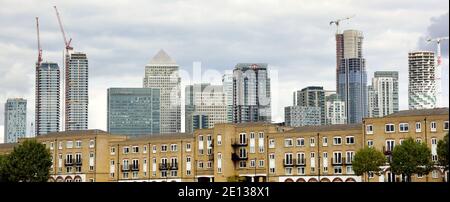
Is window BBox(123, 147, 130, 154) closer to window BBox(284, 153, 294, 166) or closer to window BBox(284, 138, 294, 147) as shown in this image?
window BBox(284, 138, 294, 147)

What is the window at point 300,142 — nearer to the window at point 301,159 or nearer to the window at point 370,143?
the window at point 301,159

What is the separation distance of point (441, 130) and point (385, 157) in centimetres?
1018

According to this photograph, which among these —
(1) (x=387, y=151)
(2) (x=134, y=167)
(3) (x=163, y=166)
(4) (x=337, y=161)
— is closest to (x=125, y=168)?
(2) (x=134, y=167)

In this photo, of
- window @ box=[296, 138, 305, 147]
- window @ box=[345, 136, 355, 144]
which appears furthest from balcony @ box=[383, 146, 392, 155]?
window @ box=[296, 138, 305, 147]

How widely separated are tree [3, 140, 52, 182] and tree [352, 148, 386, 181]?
196ft

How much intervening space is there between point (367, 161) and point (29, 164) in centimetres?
6456

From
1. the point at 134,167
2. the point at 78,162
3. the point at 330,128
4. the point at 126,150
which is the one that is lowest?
the point at 134,167

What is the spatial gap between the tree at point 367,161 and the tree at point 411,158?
3860 mm

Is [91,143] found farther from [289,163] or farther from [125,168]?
[289,163]

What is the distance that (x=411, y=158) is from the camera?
445 ft

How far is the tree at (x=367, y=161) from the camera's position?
141500mm

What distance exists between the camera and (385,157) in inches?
5842
